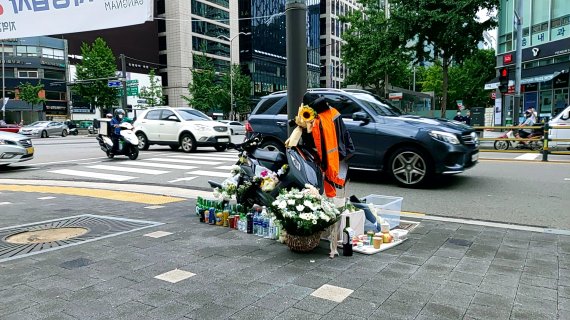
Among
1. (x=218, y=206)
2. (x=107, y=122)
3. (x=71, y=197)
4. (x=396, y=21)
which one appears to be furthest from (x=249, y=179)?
(x=396, y=21)

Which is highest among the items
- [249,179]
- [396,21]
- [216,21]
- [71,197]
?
[216,21]

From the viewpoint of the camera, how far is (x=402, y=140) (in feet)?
27.9

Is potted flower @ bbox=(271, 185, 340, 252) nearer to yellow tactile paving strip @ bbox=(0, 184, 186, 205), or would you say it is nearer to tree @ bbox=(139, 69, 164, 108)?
yellow tactile paving strip @ bbox=(0, 184, 186, 205)

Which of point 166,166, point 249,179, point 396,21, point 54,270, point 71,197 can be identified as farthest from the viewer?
point 396,21

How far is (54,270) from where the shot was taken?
3.94 m

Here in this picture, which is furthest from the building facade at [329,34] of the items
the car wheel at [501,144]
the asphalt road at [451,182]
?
the asphalt road at [451,182]

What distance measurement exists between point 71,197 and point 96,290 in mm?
5151

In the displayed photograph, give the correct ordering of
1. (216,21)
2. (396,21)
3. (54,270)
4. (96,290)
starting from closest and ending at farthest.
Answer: (96,290) → (54,270) → (396,21) → (216,21)

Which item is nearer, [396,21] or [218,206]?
[218,206]

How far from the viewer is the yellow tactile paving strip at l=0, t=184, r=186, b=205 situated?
7.58 metres

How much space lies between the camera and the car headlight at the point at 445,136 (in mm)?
8180

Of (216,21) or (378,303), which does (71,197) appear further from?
(216,21)

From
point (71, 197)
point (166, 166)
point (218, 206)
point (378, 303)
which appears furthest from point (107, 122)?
point (378, 303)

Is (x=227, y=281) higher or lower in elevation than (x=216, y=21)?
lower
